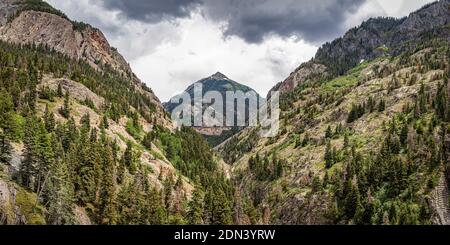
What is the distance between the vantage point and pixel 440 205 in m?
137

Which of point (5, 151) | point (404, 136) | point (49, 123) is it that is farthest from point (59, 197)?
point (404, 136)

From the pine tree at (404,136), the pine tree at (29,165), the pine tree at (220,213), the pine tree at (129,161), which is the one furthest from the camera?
the pine tree at (404,136)

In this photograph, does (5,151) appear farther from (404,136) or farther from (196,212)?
(404,136)

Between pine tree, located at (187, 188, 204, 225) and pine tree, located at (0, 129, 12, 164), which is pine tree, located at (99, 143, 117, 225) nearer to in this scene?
pine tree, located at (187, 188, 204, 225)

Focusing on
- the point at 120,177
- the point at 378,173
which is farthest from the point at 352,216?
the point at 120,177

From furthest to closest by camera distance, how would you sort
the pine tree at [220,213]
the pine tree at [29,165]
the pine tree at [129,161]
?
the pine tree at [129,161] → the pine tree at [220,213] → the pine tree at [29,165]

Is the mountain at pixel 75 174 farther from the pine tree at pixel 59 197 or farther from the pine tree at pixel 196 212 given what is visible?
the pine tree at pixel 59 197

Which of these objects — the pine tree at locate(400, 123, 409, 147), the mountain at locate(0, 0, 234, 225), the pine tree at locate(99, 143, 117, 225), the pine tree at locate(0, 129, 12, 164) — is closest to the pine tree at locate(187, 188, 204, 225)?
the mountain at locate(0, 0, 234, 225)

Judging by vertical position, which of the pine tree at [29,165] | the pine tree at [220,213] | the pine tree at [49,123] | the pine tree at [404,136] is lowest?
the pine tree at [220,213]

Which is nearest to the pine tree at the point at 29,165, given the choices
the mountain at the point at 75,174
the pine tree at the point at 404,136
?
the mountain at the point at 75,174

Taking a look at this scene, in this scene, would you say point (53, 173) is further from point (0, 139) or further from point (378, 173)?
point (378, 173)

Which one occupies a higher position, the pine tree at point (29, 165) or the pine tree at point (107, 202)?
the pine tree at point (29, 165)

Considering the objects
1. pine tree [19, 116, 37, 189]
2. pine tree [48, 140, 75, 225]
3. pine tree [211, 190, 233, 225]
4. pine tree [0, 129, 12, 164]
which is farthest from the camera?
pine tree [211, 190, 233, 225]
